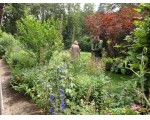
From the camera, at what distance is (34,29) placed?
4133mm

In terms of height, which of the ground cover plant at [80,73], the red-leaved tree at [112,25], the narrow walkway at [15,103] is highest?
the red-leaved tree at [112,25]

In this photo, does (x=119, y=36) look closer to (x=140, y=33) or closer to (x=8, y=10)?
(x=140, y=33)

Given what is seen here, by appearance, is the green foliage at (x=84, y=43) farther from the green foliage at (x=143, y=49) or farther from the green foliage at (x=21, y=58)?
Result: the green foliage at (x=143, y=49)

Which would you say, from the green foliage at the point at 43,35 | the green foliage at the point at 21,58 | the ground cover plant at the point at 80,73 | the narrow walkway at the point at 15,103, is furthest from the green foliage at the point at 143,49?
the green foliage at the point at 21,58

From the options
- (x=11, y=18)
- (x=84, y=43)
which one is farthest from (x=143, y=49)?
(x=11, y=18)

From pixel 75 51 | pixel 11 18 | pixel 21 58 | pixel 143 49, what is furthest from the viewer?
pixel 11 18

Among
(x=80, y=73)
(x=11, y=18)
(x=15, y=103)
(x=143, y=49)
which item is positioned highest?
(x=11, y=18)

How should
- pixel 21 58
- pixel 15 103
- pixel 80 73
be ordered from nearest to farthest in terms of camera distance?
pixel 15 103
pixel 80 73
pixel 21 58

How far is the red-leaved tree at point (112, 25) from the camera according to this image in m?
4.38

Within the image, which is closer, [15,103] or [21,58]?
[15,103]

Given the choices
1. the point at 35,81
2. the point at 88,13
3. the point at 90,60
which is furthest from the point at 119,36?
the point at 35,81

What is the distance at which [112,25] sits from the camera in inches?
182

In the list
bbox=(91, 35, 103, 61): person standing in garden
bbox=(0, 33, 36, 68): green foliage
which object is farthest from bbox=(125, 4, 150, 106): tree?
bbox=(0, 33, 36, 68): green foliage

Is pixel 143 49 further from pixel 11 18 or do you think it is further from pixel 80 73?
pixel 11 18
